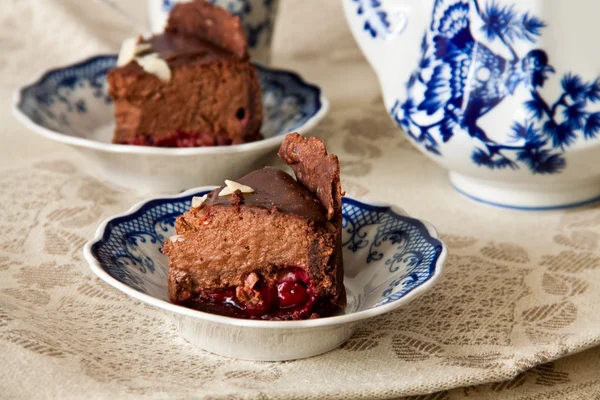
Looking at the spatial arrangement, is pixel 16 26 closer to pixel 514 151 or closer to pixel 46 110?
pixel 46 110

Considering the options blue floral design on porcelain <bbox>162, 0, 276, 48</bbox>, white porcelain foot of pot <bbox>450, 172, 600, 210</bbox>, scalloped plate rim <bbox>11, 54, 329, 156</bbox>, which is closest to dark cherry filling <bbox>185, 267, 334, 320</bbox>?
scalloped plate rim <bbox>11, 54, 329, 156</bbox>

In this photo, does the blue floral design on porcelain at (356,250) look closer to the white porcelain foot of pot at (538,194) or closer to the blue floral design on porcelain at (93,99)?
the white porcelain foot of pot at (538,194)

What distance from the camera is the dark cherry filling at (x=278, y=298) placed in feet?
3.28

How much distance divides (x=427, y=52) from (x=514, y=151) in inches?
7.7

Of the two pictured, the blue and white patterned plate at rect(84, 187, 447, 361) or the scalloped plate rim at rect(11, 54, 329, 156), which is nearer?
the blue and white patterned plate at rect(84, 187, 447, 361)

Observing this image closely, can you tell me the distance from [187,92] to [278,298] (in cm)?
60

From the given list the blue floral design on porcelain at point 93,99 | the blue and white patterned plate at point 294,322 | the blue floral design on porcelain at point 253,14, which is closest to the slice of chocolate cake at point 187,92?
the blue floral design on porcelain at point 93,99

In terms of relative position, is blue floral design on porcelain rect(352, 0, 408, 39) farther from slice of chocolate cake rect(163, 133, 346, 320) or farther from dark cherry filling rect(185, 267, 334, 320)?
dark cherry filling rect(185, 267, 334, 320)

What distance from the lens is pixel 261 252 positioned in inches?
39.3

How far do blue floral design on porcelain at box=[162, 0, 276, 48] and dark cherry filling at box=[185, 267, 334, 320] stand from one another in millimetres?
912

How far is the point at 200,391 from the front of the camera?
2.99 feet

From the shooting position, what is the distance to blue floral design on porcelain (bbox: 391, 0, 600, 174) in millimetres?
1252

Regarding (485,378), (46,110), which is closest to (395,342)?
(485,378)

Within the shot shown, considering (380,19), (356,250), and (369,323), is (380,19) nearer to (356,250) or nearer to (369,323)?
(356,250)
